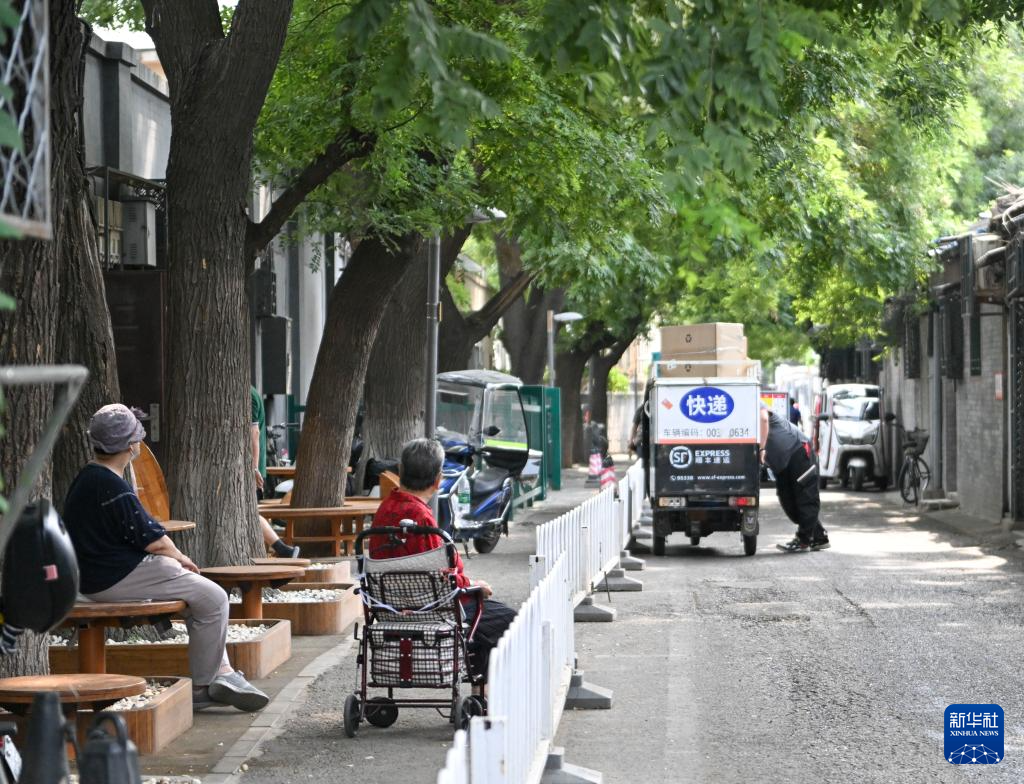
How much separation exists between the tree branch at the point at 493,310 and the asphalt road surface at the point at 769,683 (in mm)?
10107

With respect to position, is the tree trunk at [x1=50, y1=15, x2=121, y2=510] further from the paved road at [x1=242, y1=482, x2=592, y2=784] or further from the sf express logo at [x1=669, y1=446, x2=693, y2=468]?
the sf express logo at [x1=669, y1=446, x2=693, y2=468]

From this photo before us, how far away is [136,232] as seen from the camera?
666 inches

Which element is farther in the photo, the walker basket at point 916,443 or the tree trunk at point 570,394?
the tree trunk at point 570,394

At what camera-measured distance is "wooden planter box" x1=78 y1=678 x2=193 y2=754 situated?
7.81m

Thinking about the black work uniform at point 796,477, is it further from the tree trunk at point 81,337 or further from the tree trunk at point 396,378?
the tree trunk at point 81,337

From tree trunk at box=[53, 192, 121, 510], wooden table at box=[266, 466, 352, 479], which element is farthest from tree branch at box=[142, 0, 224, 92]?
wooden table at box=[266, 466, 352, 479]

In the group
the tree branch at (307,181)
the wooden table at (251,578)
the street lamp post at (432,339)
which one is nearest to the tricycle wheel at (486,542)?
the street lamp post at (432,339)

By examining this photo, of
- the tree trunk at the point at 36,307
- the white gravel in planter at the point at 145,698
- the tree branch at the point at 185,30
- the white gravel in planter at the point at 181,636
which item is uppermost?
the tree branch at the point at 185,30

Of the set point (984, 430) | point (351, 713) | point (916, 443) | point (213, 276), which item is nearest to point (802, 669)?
point (351, 713)

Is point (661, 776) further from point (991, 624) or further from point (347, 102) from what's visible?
point (347, 102)

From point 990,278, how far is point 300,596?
495 inches

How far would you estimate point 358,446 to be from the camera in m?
22.8

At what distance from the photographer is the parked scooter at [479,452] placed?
18969mm

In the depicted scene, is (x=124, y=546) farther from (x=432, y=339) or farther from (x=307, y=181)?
(x=432, y=339)
